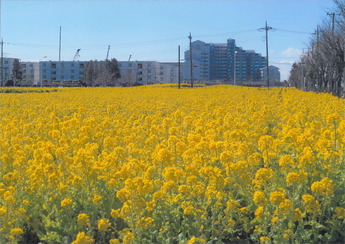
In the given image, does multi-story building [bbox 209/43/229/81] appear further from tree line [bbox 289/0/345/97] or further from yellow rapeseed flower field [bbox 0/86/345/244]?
yellow rapeseed flower field [bbox 0/86/345/244]

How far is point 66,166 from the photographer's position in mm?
5277

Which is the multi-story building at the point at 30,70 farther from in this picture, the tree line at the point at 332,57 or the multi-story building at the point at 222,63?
the tree line at the point at 332,57

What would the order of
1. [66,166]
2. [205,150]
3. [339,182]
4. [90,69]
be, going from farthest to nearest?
[90,69], [205,150], [66,166], [339,182]

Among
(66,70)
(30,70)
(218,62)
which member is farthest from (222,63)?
(30,70)

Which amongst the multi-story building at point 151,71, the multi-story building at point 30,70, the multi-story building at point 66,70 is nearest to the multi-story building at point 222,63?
the multi-story building at point 151,71

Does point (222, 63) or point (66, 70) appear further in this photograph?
point (66, 70)

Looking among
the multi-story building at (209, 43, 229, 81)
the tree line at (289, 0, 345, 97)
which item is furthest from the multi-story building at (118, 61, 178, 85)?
the tree line at (289, 0, 345, 97)

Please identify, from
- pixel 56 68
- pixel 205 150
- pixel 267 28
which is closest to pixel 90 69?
pixel 56 68

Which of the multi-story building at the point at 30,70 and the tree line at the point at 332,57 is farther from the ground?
the multi-story building at the point at 30,70

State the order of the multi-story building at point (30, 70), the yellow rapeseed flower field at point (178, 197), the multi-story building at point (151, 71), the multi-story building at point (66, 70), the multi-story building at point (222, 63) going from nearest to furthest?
the yellow rapeseed flower field at point (178, 197)
the multi-story building at point (222, 63)
the multi-story building at point (66, 70)
the multi-story building at point (151, 71)
the multi-story building at point (30, 70)

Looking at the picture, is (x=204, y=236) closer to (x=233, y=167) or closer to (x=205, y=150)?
(x=233, y=167)

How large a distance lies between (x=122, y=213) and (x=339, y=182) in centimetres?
240

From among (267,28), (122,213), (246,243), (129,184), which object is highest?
(267,28)

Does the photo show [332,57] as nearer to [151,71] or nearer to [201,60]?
[201,60]
